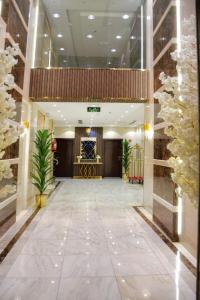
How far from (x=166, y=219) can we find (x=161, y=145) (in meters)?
1.36

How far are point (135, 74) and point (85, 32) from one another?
2.53 meters

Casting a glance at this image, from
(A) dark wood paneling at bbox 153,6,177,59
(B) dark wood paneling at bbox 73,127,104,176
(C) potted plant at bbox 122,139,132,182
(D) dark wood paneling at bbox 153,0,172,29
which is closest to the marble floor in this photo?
(A) dark wood paneling at bbox 153,6,177,59

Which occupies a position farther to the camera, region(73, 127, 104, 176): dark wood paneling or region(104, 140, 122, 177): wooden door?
region(104, 140, 122, 177): wooden door

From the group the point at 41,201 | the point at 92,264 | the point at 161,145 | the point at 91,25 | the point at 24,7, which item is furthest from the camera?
the point at 91,25

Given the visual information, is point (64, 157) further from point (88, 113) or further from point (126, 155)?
point (88, 113)

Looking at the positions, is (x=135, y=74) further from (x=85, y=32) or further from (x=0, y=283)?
(x=0, y=283)

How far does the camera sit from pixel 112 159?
13.1 meters

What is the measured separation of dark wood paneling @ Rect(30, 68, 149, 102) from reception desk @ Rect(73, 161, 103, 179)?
22.9 feet

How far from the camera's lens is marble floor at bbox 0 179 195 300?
217 cm

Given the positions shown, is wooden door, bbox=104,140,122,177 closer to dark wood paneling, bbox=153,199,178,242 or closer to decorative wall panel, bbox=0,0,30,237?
dark wood paneling, bbox=153,199,178,242

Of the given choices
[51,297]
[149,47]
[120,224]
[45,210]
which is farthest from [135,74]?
[51,297]

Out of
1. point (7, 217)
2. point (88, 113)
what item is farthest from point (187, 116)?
point (88, 113)

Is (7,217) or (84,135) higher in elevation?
(84,135)

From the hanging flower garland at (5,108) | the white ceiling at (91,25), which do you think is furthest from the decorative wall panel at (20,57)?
the white ceiling at (91,25)
